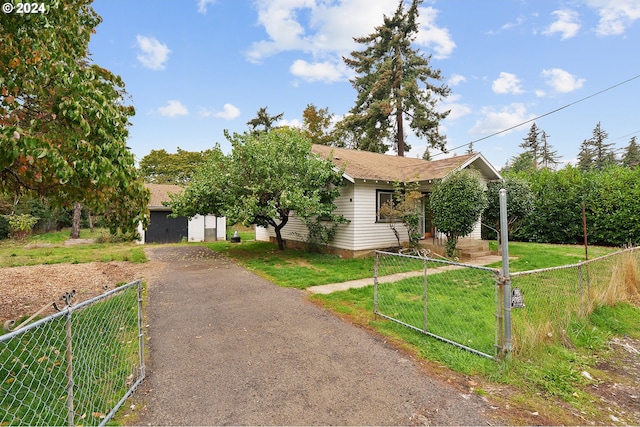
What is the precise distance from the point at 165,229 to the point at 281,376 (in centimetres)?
1826

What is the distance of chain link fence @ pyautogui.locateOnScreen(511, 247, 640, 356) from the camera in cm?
385

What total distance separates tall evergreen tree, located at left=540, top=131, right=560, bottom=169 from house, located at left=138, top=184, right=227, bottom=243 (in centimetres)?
5275

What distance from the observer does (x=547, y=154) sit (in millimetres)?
50250

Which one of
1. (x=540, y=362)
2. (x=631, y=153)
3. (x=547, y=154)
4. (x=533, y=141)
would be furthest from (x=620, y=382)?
(x=631, y=153)

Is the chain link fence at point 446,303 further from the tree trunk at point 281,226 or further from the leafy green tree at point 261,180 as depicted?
the tree trunk at point 281,226

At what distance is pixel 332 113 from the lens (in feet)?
97.0

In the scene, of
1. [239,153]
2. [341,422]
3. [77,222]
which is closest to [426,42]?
[239,153]

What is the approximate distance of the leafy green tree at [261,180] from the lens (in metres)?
10.4

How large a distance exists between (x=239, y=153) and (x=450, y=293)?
8043 millimetres

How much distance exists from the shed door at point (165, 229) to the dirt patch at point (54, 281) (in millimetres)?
7862

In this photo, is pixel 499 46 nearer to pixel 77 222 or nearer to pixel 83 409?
pixel 83 409

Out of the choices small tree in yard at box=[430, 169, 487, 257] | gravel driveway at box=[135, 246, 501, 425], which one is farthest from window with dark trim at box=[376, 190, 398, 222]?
gravel driveway at box=[135, 246, 501, 425]

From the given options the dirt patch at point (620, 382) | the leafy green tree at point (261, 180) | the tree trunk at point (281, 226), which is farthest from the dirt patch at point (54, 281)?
the dirt patch at point (620, 382)

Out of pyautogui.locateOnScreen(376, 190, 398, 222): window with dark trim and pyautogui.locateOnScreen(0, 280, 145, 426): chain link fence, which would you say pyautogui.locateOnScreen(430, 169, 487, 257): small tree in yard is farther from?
pyautogui.locateOnScreen(0, 280, 145, 426): chain link fence
